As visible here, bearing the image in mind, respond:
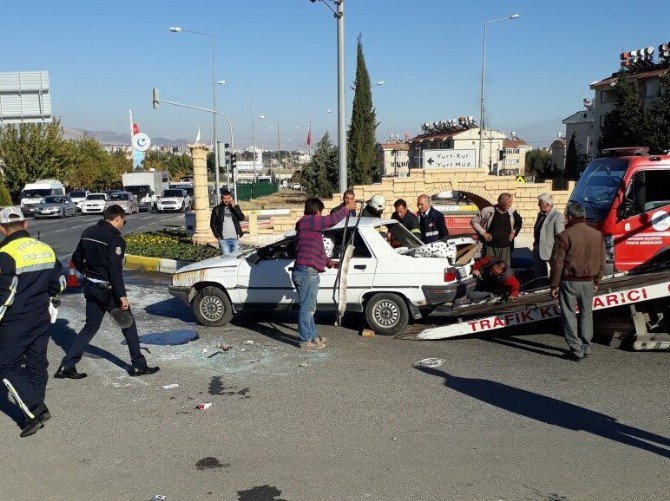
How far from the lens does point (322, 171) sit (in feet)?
161

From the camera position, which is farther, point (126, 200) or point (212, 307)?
point (126, 200)

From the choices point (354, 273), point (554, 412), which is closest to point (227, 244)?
point (354, 273)

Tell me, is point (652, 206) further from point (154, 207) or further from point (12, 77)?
point (154, 207)

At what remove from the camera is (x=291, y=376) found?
278 inches

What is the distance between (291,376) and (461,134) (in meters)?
92.9

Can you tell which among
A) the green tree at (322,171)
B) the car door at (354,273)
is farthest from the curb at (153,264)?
the green tree at (322,171)

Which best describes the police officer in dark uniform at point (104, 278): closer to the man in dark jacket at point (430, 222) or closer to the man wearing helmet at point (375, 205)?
the man wearing helmet at point (375, 205)

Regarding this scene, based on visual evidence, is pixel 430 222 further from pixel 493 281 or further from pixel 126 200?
pixel 126 200

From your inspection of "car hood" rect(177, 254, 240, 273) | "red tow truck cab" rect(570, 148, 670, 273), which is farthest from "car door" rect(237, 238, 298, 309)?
"red tow truck cab" rect(570, 148, 670, 273)

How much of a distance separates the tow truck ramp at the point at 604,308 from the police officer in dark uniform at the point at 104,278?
3501 mm

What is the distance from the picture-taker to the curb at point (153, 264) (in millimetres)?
15367

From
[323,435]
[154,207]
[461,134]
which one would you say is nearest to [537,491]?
[323,435]

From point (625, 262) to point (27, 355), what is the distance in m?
7.33

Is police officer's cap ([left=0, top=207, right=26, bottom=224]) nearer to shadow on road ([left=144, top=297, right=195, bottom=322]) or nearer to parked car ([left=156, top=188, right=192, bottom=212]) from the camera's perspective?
shadow on road ([left=144, top=297, right=195, bottom=322])
